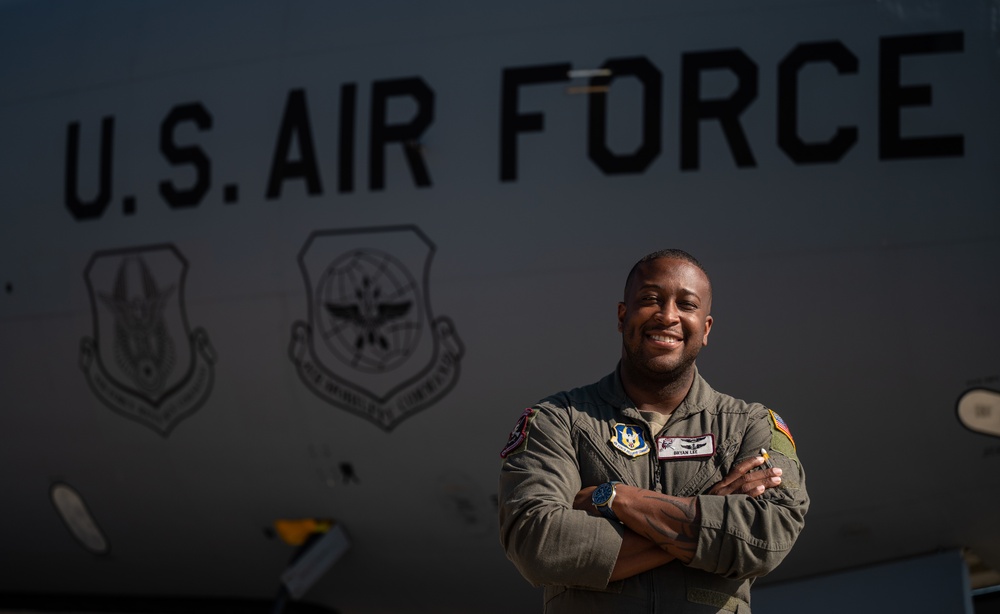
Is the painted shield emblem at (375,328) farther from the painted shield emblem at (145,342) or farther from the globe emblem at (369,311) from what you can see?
the painted shield emblem at (145,342)

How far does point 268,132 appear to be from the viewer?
6.40 metres

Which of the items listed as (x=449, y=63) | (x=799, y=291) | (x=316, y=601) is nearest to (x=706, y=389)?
(x=799, y=291)

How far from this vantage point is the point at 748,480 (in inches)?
99.2

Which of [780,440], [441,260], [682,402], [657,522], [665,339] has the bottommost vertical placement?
[657,522]

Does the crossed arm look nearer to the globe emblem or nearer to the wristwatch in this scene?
the wristwatch

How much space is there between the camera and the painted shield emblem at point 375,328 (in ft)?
19.6

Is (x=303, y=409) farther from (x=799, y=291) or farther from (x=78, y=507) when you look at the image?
(x=799, y=291)

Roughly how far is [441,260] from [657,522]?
3.68 metres

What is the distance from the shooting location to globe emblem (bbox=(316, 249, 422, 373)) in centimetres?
600

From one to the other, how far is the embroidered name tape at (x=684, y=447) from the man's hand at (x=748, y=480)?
3.2 inches

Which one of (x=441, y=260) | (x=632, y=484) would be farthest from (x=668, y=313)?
(x=441, y=260)

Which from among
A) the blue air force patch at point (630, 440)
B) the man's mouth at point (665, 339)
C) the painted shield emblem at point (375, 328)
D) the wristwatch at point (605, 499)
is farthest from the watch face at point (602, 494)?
the painted shield emblem at point (375, 328)

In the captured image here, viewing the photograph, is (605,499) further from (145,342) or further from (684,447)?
(145,342)

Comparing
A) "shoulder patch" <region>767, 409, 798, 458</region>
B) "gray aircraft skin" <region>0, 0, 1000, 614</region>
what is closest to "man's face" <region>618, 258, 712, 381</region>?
"shoulder patch" <region>767, 409, 798, 458</region>
